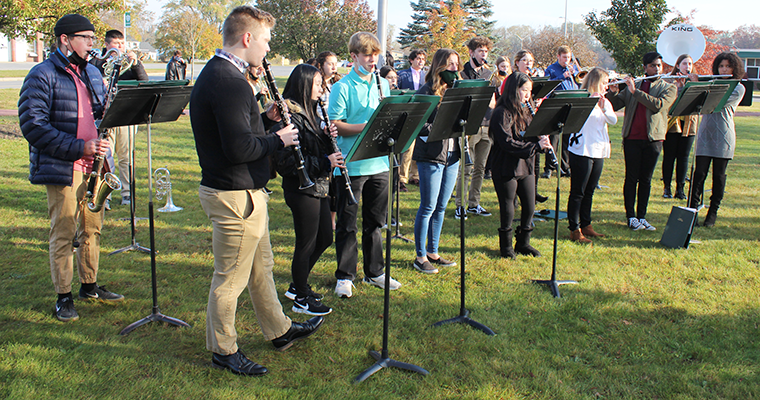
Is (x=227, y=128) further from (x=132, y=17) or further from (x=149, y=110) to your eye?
(x=132, y=17)

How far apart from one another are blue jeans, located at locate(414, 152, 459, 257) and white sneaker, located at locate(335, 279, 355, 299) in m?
0.97

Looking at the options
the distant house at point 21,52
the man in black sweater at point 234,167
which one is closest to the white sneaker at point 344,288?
the man in black sweater at point 234,167

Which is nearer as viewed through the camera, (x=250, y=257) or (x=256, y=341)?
(x=250, y=257)

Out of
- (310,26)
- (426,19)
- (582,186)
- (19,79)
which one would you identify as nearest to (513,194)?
(582,186)

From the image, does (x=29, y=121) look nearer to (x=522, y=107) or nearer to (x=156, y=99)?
(x=156, y=99)

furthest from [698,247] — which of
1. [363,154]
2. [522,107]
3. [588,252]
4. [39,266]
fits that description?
[39,266]

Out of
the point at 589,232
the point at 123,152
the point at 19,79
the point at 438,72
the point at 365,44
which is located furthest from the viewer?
the point at 19,79

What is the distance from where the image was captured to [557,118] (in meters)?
4.86

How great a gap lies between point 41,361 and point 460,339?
2866mm

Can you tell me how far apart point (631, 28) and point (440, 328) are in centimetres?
1900

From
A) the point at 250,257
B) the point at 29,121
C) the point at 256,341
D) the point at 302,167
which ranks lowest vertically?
the point at 256,341

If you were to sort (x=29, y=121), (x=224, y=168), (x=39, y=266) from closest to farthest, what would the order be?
(x=224, y=168)
(x=29, y=121)
(x=39, y=266)

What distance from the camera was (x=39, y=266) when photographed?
5223 mm

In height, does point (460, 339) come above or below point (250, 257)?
below
